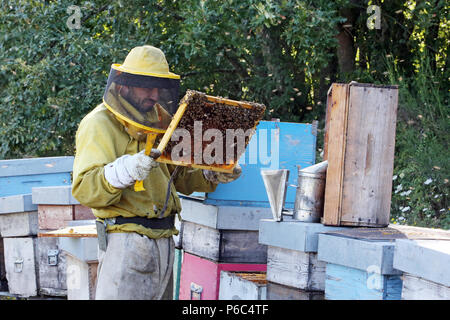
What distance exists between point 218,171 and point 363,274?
89 centimetres

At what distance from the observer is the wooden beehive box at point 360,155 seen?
126 inches

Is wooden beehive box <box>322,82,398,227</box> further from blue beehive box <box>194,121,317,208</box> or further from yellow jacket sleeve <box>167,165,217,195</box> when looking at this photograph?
yellow jacket sleeve <box>167,165,217,195</box>

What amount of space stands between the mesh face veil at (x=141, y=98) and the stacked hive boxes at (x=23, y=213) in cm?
244

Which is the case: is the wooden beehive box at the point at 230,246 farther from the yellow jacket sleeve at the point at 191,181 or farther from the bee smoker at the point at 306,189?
the bee smoker at the point at 306,189

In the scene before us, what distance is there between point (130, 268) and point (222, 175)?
708mm

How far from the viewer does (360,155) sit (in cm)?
322

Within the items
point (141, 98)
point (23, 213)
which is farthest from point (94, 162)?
point (23, 213)

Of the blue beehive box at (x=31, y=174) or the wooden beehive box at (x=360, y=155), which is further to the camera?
the blue beehive box at (x=31, y=174)

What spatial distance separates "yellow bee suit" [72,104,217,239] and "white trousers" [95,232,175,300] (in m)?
0.05

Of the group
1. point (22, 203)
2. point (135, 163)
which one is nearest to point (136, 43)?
point (22, 203)

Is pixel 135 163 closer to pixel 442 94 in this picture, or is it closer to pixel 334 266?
pixel 334 266

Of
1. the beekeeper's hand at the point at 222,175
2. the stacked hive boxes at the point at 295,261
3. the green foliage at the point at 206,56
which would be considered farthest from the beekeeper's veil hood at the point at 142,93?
the green foliage at the point at 206,56

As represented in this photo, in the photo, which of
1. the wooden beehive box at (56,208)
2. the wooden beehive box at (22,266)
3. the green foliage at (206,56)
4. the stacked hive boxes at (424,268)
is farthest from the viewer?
the green foliage at (206,56)

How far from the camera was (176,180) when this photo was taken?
339cm
